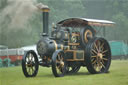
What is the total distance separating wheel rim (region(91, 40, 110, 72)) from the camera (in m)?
11.5

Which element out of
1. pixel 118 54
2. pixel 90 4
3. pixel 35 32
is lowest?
pixel 118 54

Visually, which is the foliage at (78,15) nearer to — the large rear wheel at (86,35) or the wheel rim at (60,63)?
the large rear wheel at (86,35)

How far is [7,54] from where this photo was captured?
19344 mm

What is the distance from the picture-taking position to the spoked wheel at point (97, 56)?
11.1 meters

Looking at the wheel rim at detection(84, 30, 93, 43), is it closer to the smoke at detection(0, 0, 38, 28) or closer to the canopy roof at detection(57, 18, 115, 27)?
the canopy roof at detection(57, 18, 115, 27)

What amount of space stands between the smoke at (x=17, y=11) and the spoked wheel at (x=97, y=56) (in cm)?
320

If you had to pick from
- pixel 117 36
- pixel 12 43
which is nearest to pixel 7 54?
pixel 12 43

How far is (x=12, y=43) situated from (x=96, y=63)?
15.5m

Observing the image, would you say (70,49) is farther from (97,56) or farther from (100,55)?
(100,55)

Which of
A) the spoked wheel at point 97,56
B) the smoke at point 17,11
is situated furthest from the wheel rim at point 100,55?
the smoke at point 17,11

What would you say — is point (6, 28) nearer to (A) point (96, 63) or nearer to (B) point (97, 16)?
(A) point (96, 63)

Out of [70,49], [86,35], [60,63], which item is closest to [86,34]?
[86,35]

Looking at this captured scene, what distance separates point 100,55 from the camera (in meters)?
11.6

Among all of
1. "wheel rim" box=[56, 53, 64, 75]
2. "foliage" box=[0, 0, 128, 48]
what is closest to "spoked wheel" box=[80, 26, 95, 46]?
"wheel rim" box=[56, 53, 64, 75]
